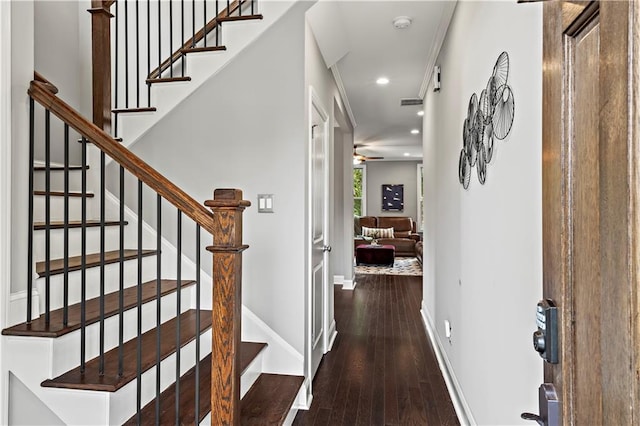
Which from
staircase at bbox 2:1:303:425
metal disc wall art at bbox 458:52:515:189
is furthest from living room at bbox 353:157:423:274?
staircase at bbox 2:1:303:425

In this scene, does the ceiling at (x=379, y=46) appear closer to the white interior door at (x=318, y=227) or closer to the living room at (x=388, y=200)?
the white interior door at (x=318, y=227)

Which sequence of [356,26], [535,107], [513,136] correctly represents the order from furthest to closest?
1. [356,26]
2. [513,136]
3. [535,107]

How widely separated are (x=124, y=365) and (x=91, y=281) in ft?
1.88

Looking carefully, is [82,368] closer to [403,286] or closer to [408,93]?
[408,93]

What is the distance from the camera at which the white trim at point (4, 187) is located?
1.68 m

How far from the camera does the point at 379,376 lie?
126 inches

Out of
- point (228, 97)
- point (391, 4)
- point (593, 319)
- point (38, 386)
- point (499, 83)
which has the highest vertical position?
point (391, 4)

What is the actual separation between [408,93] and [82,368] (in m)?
4.63

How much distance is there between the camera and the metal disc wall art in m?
1.65

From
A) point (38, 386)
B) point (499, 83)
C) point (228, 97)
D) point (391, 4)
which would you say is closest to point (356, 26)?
point (391, 4)

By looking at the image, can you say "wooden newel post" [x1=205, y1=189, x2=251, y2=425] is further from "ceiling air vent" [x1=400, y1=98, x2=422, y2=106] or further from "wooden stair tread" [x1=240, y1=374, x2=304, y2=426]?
"ceiling air vent" [x1=400, y1=98, x2=422, y2=106]

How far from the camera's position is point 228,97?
2.78 metres

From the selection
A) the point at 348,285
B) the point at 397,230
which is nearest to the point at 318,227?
the point at 348,285

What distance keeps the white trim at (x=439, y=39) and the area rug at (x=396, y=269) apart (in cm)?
432
